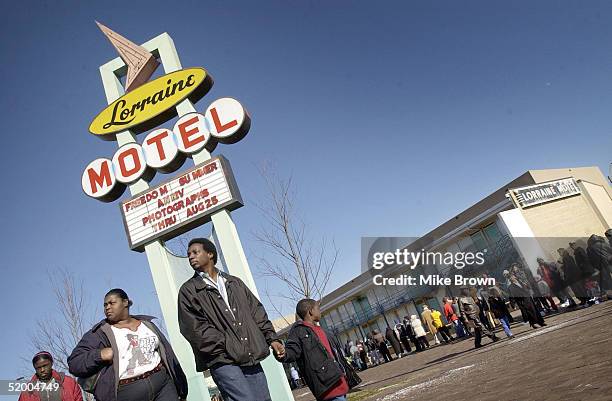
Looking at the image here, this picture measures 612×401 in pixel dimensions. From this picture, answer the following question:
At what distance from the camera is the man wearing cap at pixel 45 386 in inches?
238

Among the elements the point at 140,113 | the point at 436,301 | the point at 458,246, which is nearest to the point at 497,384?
the point at 140,113

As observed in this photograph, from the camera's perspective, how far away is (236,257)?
8766 mm

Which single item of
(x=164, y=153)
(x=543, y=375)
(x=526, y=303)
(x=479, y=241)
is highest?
(x=164, y=153)

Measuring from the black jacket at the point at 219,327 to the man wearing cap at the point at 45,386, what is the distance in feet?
10.0

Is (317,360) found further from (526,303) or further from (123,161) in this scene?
(526,303)

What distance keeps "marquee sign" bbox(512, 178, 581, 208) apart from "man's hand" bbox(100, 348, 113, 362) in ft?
80.5

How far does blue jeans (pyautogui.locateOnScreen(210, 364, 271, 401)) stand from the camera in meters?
3.89

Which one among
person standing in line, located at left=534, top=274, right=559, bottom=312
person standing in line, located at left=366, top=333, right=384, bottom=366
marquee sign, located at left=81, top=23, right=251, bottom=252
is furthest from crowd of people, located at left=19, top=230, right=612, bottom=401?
person standing in line, located at left=366, top=333, right=384, bottom=366

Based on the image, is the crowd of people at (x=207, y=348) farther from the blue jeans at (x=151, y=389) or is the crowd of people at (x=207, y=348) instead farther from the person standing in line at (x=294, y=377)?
the person standing in line at (x=294, y=377)

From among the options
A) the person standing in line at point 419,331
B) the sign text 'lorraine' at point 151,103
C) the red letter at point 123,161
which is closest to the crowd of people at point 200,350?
the red letter at point 123,161

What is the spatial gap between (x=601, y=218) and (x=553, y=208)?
316 cm

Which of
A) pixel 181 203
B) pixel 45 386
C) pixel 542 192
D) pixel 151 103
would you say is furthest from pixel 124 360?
pixel 542 192

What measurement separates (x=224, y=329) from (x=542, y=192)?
25.3m

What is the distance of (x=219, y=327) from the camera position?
13.4 feet
